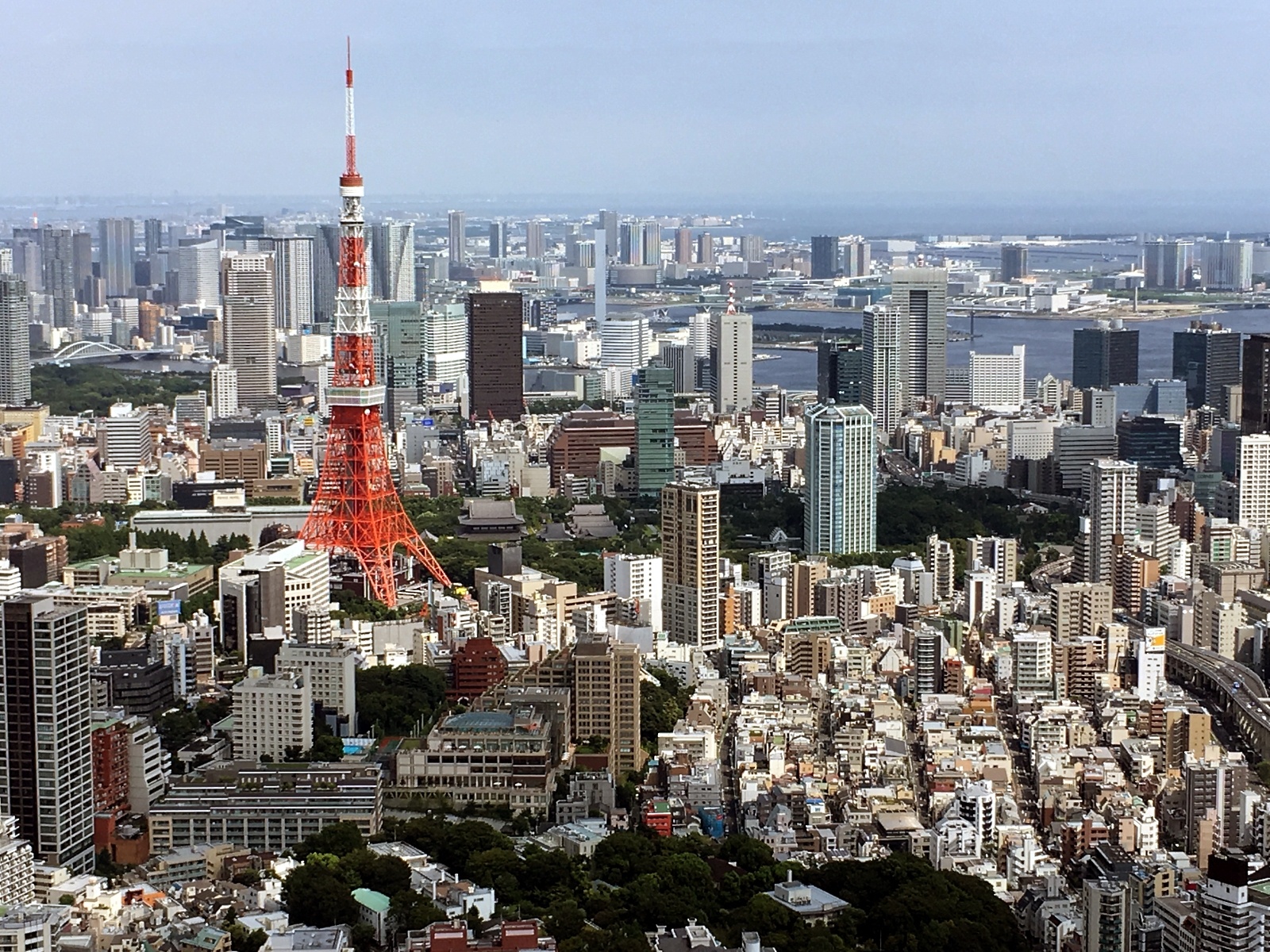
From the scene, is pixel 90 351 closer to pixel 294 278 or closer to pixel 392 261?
pixel 294 278

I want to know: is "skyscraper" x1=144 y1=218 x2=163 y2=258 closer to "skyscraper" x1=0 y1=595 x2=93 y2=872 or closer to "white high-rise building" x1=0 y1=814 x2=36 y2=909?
"skyscraper" x1=0 y1=595 x2=93 y2=872

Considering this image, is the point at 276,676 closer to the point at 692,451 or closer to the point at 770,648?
the point at 770,648

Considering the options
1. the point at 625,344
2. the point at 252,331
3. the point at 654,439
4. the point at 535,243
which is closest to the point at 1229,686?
the point at 654,439

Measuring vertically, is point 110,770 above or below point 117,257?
below

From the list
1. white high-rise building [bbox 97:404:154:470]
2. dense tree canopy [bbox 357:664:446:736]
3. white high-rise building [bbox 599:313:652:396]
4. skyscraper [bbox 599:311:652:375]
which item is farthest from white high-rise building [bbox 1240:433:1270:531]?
skyscraper [bbox 599:311:652:375]

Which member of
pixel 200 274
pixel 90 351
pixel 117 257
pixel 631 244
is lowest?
pixel 90 351
